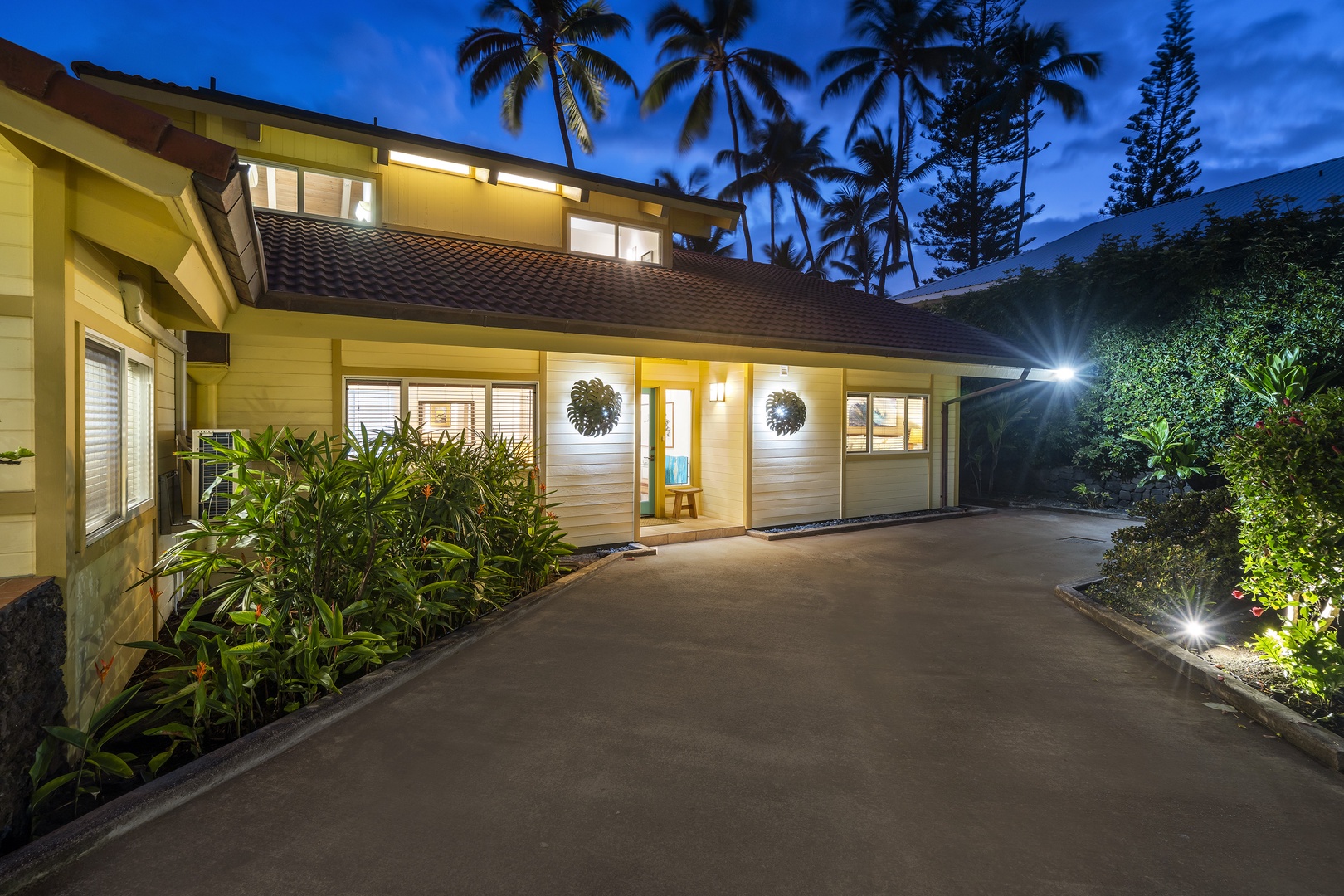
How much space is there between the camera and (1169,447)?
32.6 ft

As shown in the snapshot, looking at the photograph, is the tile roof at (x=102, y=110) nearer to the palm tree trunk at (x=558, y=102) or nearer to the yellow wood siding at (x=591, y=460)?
the yellow wood siding at (x=591, y=460)

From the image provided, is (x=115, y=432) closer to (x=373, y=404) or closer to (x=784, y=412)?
(x=373, y=404)

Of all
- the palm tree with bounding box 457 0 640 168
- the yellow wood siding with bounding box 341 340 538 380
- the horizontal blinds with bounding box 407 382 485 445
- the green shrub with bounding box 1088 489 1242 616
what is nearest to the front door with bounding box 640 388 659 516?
the yellow wood siding with bounding box 341 340 538 380

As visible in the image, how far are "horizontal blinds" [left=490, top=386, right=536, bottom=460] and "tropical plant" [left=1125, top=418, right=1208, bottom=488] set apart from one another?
872 cm

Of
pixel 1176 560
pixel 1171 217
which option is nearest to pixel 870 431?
pixel 1176 560

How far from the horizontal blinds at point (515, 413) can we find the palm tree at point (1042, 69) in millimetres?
22962

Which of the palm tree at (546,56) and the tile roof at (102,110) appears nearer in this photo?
the tile roof at (102,110)

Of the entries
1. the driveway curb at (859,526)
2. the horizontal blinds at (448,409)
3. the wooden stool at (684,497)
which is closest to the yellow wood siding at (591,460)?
the horizontal blinds at (448,409)

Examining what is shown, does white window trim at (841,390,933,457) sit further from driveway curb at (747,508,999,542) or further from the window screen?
driveway curb at (747,508,999,542)

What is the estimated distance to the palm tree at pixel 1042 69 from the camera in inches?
867

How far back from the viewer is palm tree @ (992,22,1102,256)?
22031 mm

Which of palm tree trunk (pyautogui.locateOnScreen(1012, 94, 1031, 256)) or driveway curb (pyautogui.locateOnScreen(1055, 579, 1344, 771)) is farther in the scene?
palm tree trunk (pyautogui.locateOnScreen(1012, 94, 1031, 256))

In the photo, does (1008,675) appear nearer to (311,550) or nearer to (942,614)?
(942,614)

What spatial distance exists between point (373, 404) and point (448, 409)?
29.8 inches
